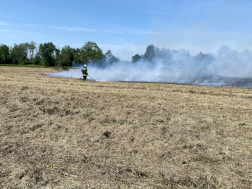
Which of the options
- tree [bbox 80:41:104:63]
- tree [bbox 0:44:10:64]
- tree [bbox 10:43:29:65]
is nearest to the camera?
tree [bbox 80:41:104:63]

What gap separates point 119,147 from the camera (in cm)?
470

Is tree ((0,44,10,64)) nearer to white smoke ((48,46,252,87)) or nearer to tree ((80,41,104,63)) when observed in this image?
tree ((80,41,104,63))

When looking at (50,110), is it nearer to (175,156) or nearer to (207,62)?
(175,156)

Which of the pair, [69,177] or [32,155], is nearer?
[69,177]

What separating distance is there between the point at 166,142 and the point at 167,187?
1888mm

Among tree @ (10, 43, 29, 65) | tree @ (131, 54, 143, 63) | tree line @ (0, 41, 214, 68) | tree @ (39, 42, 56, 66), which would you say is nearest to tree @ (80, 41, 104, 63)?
tree line @ (0, 41, 214, 68)

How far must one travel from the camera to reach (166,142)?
509 centimetres

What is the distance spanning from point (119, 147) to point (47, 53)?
87.5m

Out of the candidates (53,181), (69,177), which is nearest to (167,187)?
(69,177)

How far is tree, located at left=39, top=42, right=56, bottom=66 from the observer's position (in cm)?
8162

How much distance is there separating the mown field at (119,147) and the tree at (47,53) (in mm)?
80161

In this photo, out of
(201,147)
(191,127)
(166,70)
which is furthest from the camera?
(166,70)

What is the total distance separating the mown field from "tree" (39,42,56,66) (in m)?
80.2

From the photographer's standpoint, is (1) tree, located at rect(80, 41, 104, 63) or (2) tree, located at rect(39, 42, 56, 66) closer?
(1) tree, located at rect(80, 41, 104, 63)
